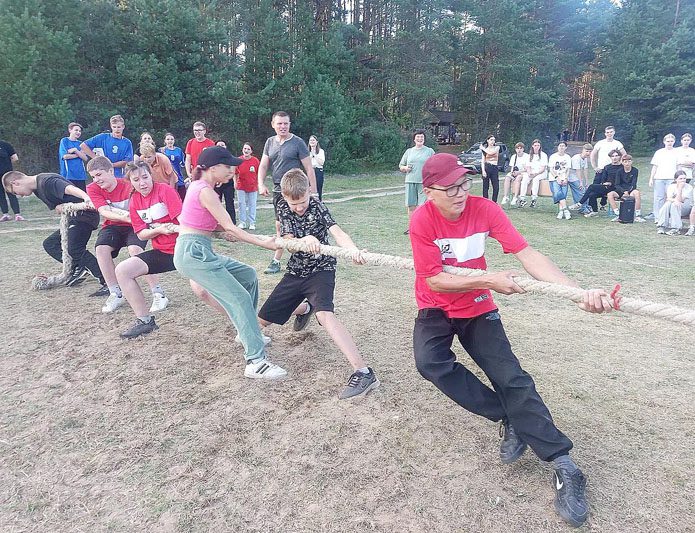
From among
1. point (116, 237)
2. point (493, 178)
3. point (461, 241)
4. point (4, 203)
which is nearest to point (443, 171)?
point (461, 241)

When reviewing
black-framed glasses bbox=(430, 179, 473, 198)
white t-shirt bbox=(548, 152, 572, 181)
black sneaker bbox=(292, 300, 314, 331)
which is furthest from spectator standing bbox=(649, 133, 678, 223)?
black-framed glasses bbox=(430, 179, 473, 198)

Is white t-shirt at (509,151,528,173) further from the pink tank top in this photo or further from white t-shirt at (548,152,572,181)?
the pink tank top

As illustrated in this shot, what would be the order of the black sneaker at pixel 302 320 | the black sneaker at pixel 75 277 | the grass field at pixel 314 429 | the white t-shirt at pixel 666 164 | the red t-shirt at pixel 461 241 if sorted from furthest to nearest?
the white t-shirt at pixel 666 164 → the black sneaker at pixel 75 277 → the black sneaker at pixel 302 320 → the red t-shirt at pixel 461 241 → the grass field at pixel 314 429

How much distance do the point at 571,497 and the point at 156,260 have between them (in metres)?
3.78

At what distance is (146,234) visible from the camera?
14.7 ft

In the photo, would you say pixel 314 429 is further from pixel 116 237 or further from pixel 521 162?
pixel 521 162

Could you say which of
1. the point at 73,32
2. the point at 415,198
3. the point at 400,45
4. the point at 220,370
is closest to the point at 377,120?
the point at 400,45

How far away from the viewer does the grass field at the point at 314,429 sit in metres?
2.38

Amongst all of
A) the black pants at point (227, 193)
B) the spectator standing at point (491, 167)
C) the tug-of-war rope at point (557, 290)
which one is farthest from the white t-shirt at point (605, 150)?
the tug-of-war rope at point (557, 290)

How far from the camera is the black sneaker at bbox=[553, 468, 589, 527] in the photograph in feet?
7.38

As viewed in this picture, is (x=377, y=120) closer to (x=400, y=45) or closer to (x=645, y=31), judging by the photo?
(x=400, y=45)

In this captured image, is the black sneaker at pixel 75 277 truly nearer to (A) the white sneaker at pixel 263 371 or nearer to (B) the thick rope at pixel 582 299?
(A) the white sneaker at pixel 263 371

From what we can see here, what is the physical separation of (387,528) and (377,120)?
85.0 ft

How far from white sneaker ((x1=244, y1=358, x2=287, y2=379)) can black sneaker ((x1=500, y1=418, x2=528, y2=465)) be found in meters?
1.64
